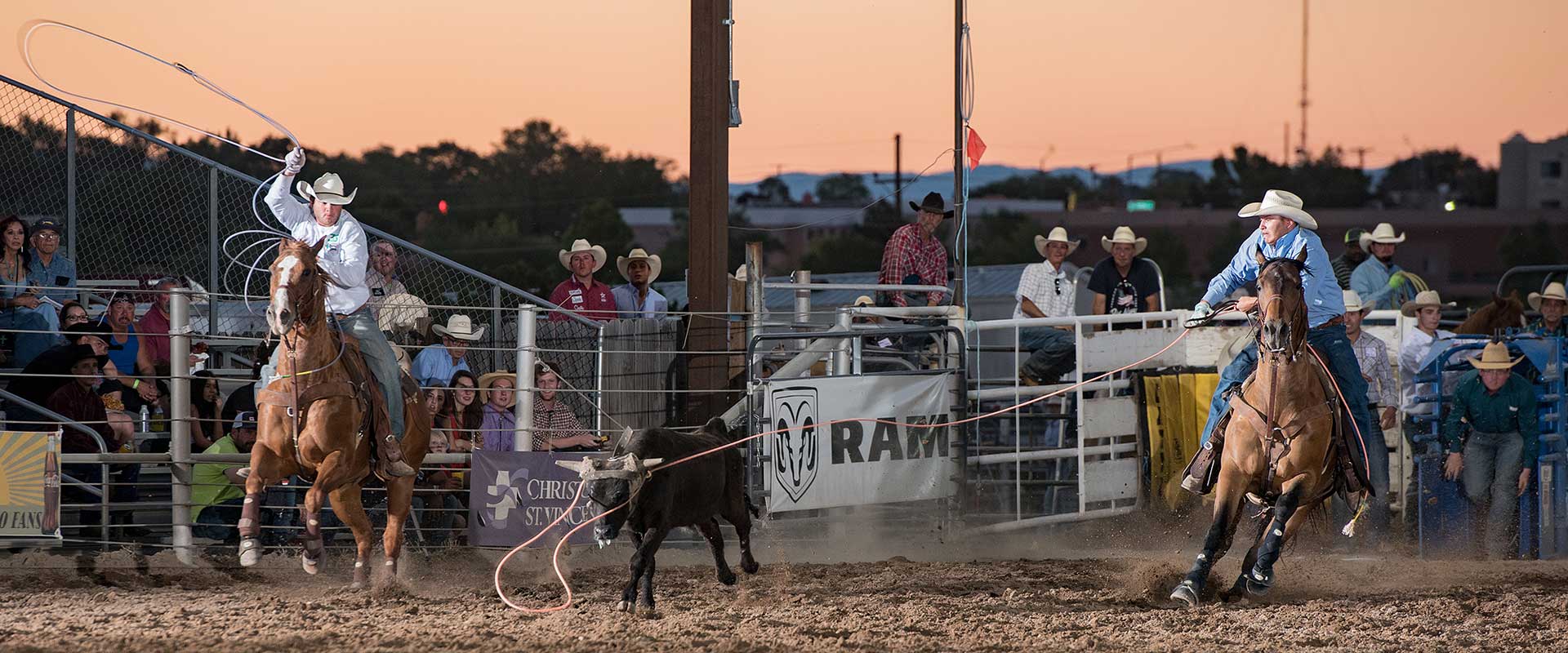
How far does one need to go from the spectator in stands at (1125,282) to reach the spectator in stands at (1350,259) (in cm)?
197

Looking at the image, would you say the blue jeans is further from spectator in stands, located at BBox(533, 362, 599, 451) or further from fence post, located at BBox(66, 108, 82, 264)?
fence post, located at BBox(66, 108, 82, 264)

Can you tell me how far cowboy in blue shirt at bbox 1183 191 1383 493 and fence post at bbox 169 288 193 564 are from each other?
5.55 m

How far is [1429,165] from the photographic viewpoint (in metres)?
71.4

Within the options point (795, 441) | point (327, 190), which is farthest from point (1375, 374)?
point (327, 190)

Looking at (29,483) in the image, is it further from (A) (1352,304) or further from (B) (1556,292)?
(B) (1556,292)

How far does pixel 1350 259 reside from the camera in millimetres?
13469

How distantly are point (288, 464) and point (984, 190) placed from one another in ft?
232

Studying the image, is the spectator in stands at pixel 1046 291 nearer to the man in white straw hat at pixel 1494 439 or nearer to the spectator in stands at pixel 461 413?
the man in white straw hat at pixel 1494 439

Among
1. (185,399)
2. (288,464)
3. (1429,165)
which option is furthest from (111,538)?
(1429,165)

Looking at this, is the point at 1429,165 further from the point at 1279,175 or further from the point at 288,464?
the point at 288,464

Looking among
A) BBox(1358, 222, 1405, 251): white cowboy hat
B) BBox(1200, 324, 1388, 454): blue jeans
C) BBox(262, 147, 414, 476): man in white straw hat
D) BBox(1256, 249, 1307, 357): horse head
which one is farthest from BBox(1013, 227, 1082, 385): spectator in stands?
BBox(262, 147, 414, 476): man in white straw hat

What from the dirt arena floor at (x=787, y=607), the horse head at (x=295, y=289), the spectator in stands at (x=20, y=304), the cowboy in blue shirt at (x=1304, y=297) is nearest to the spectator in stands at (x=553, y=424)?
the dirt arena floor at (x=787, y=607)

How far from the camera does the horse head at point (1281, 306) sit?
746 centimetres

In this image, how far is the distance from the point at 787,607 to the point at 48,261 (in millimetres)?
5433
